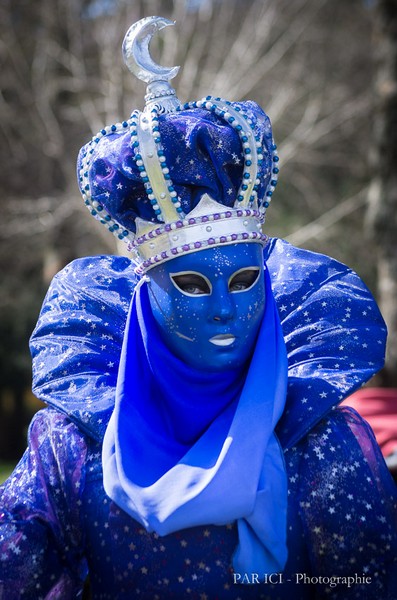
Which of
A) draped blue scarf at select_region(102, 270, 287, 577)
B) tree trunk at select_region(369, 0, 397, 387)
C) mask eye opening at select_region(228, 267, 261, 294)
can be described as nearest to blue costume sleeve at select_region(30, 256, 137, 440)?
draped blue scarf at select_region(102, 270, 287, 577)

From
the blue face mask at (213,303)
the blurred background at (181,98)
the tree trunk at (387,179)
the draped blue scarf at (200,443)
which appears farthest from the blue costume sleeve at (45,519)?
the blurred background at (181,98)

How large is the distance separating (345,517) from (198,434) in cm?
37

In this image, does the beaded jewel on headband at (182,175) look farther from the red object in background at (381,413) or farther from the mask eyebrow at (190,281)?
the red object in background at (381,413)

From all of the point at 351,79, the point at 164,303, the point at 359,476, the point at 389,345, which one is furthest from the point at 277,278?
the point at 351,79

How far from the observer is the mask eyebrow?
1976mm

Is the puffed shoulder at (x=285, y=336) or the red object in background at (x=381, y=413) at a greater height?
the puffed shoulder at (x=285, y=336)

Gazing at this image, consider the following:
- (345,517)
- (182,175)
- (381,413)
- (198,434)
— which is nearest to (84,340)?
(198,434)

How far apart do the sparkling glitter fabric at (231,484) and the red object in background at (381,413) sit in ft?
4.29

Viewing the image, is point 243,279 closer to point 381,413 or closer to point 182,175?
point 182,175

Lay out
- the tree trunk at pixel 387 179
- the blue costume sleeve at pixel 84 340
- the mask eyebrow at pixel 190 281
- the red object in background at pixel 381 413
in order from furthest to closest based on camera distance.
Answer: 1. the tree trunk at pixel 387 179
2. the red object in background at pixel 381 413
3. the blue costume sleeve at pixel 84 340
4. the mask eyebrow at pixel 190 281

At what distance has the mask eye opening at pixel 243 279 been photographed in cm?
199

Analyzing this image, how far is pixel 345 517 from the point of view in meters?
1.92

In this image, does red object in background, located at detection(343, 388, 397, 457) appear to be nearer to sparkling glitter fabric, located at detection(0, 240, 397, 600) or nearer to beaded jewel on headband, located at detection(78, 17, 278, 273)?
sparkling glitter fabric, located at detection(0, 240, 397, 600)

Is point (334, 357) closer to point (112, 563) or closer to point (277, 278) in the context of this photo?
point (277, 278)
